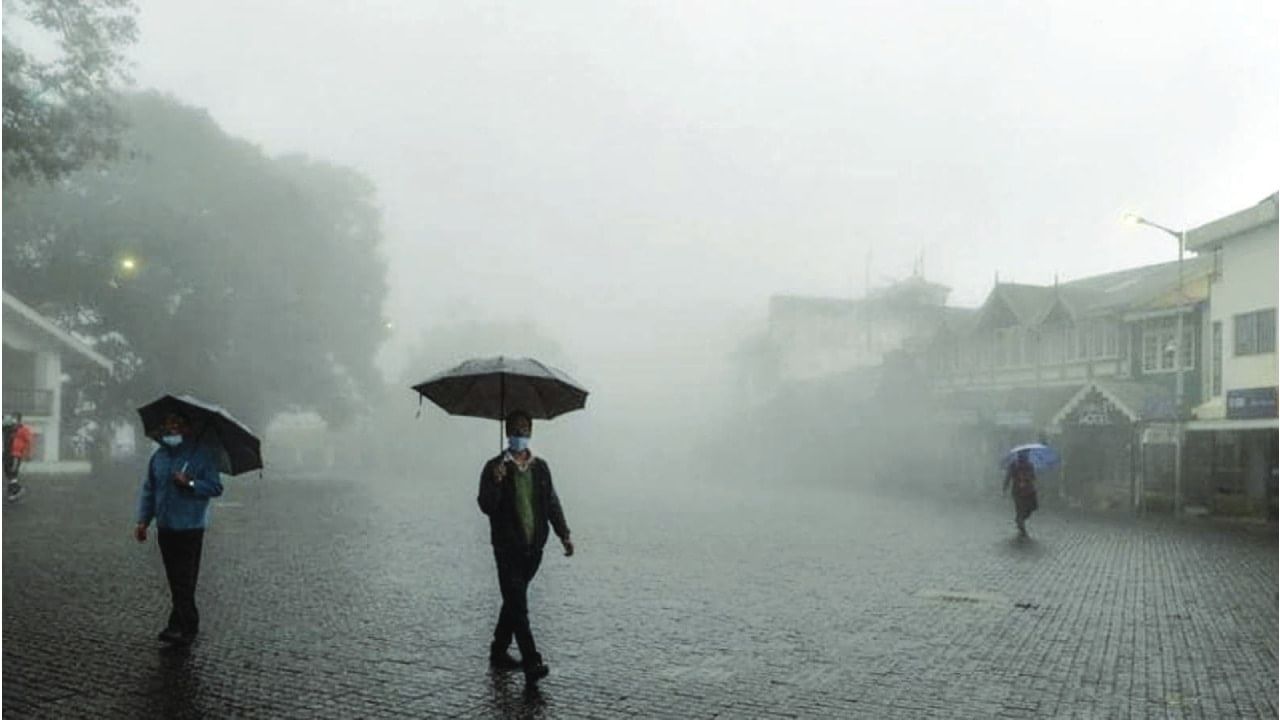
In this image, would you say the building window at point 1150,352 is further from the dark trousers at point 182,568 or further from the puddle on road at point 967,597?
the dark trousers at point 182,568

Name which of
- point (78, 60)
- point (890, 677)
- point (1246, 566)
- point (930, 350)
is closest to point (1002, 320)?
point (930, 350)

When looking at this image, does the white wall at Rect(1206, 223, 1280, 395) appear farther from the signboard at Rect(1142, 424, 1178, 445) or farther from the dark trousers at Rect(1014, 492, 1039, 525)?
the dark trousers at Rect(1014, 492, 1039, 525)

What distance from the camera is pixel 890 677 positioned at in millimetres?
8242

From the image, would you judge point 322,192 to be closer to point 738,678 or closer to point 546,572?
point 546,572

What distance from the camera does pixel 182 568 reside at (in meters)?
9.01

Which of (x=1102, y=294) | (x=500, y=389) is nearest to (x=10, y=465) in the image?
(x=500, y=389)

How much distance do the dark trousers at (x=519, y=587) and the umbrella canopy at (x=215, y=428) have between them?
225 cm

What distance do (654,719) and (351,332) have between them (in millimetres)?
49408

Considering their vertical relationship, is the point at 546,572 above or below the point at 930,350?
below

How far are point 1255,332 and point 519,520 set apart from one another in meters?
27.8

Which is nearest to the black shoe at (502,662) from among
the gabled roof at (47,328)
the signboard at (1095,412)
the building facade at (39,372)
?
Answer: the signboard at (1095,412)

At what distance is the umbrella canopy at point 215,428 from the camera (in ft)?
29.7

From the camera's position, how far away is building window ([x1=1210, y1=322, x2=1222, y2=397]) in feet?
106

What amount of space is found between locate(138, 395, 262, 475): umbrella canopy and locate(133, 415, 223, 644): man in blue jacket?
8cm
